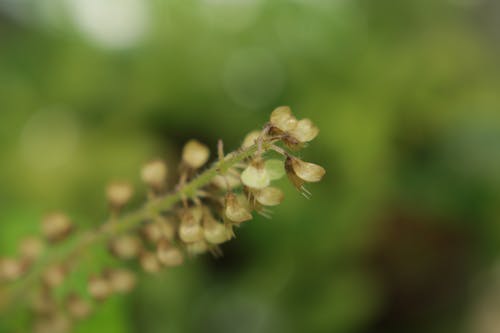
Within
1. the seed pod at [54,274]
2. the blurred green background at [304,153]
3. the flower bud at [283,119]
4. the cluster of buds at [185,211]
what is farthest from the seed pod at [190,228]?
the blurred green background at [304,153]

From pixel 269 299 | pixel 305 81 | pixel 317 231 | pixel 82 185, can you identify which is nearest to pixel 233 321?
pixel 269 299

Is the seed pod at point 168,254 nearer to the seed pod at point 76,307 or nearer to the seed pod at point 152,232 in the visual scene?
the seed pod at point 152,232

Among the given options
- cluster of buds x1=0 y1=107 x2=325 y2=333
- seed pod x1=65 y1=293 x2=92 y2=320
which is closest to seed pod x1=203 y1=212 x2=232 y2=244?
cluster of buds x1=0 y1=107 x2=325 y2=333

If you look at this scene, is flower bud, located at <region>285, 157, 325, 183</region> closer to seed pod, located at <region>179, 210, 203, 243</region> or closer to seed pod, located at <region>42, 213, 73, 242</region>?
seed pod, located at <region>179, 210, 203, 243</region>

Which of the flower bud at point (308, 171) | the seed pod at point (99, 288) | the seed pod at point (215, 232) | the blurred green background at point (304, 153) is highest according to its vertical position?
the blurred green background at point (304, 153)

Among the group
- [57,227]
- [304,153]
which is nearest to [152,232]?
[57,227]

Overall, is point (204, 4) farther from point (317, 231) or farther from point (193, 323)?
point (193, 323)

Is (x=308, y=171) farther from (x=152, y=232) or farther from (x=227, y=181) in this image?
(x=152, y=232)
